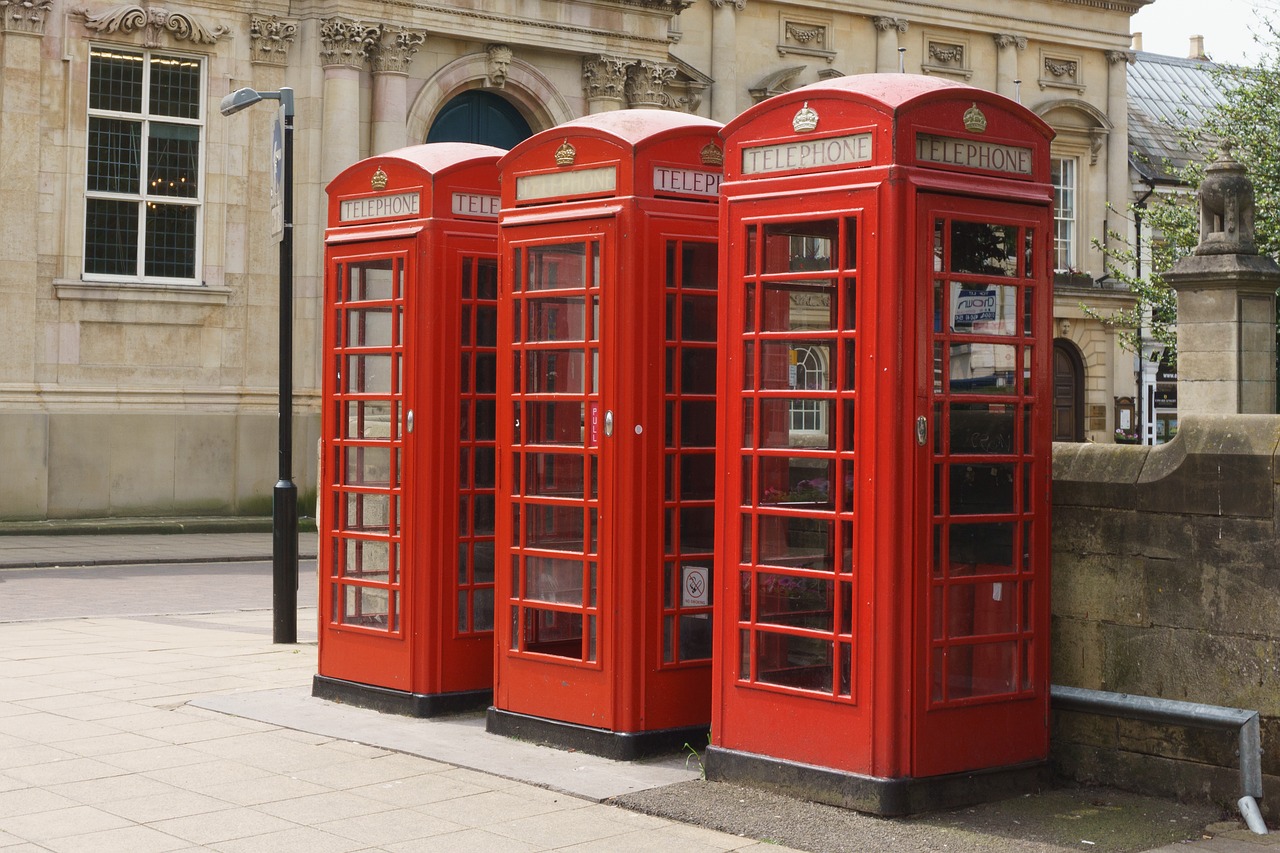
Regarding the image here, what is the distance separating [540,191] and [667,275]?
80 cm

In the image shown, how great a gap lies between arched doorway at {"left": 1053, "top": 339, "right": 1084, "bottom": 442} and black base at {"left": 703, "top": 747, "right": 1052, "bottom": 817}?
33.5 m

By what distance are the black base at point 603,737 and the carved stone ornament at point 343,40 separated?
19.6 m

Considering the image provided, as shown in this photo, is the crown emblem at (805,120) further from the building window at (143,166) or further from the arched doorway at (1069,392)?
the arched doorway at (1069,392)

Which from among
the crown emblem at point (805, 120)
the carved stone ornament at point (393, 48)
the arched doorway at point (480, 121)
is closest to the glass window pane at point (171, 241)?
the carved stone ornament at point (393, 48)

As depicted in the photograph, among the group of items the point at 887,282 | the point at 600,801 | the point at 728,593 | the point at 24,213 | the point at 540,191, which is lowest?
the point at 600,801

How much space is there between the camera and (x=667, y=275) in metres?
7.41

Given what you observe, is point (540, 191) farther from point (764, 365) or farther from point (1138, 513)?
point (1138, 513)

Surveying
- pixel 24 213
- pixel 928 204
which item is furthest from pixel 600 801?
pixel 24 213

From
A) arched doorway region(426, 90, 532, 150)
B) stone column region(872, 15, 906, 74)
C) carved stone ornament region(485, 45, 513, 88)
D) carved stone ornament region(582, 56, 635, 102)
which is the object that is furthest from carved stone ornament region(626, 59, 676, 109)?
stone column region(872, 15, 906, 74)

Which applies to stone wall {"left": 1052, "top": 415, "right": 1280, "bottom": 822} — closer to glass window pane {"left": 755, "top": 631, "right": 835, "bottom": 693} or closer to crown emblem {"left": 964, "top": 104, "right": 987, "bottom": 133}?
glass window pane {"left": 755, "top": 631, "right": 835, "bottom": 693}

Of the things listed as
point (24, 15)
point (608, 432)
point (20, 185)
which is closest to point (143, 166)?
point (20, 185)

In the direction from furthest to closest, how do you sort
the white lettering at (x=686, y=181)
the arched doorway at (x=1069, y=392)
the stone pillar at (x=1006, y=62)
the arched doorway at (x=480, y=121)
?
the arched doorway at (x=1069, y=392) < the stone pillar at (x=1006, y=62) < the arched doorway at (x=480, y=121) < the white lettering at (x=686, y=181)

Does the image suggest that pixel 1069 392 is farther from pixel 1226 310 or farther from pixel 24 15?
pixel 24 15

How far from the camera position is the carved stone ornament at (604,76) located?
94.0ft
